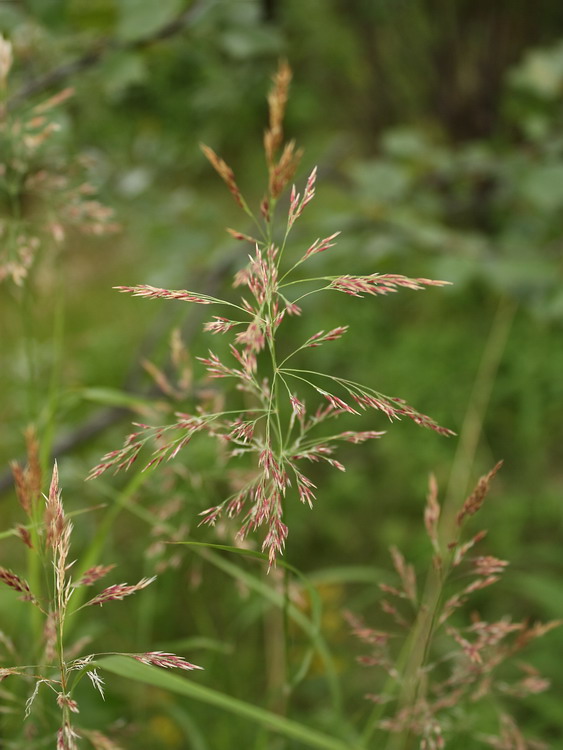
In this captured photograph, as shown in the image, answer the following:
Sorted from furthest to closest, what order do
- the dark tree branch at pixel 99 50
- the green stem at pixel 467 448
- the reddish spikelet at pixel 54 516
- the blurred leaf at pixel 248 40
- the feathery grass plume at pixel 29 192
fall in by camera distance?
the blurred leaf at pixel 248 40 → the dark tree branch at pixel 99 50 → the green stem at pixel 467 448 → the feathery grass plume at pixel 29 192 → the reddish spikelet at pixel 54 516

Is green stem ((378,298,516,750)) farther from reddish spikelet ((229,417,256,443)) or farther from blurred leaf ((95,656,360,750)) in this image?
reddish spikelet ((229,417,256,443))

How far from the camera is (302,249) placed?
5.66ft

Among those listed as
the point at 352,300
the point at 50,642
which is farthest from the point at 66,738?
the point at 352,300

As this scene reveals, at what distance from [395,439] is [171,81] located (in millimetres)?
1852

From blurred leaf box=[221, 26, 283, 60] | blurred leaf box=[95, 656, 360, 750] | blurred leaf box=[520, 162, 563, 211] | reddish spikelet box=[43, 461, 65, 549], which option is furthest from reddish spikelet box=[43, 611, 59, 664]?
blurred leaf box=[520, 162, 563, 211]

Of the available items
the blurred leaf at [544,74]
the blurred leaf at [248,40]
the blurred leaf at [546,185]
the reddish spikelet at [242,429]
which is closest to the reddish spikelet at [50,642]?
the reddish spikelet at [242,429]

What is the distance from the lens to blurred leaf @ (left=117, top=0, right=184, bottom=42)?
4.15ft

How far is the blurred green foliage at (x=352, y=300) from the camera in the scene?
1.37 meters

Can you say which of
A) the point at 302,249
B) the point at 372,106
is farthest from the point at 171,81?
the point at 302,249

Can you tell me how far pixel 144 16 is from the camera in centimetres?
128

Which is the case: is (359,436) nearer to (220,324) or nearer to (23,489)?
(220,324)

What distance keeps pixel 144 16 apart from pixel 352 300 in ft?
4.72

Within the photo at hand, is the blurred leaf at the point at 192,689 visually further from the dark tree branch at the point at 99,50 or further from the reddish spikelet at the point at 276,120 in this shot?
the dark tree branch at the point at 99,50

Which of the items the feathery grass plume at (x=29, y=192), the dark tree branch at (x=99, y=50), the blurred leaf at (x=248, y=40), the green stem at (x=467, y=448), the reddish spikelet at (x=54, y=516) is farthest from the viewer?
the blurred leaf at (x=248, y=40)
